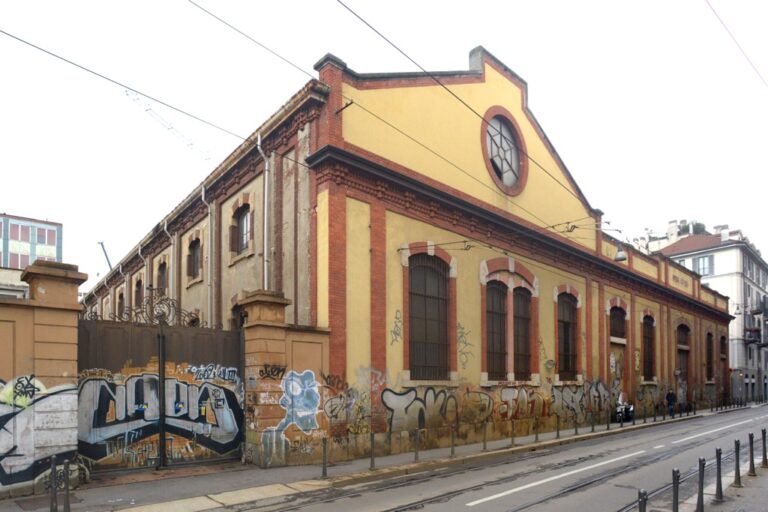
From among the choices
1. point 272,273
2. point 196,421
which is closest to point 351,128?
point 272,273

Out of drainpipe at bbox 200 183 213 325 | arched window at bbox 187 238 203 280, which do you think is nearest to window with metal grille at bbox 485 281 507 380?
drainpipe at bbox 200 183 213 325

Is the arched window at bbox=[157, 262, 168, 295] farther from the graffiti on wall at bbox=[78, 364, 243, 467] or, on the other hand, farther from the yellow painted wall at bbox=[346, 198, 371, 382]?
the graffiti on wall at bbox=[78, 364, 243, 467]

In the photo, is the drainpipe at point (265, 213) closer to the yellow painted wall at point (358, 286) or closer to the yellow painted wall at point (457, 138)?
the yellow painted wall at point (358, 286)

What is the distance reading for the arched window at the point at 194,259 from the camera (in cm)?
2375

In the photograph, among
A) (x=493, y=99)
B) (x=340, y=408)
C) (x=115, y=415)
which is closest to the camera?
(x=115, y=415)

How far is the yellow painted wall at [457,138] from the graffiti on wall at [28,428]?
29.3 feet

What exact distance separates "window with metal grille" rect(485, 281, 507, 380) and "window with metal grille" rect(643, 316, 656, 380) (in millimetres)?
14814

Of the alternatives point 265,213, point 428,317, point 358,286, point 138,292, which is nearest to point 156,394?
point 358,286

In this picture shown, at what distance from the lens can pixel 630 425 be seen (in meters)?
25.7

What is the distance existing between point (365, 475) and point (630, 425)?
16.9 meters

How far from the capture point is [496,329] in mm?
21047

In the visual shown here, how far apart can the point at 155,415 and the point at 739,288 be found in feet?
191

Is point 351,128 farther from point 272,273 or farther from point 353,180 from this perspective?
point 272,273

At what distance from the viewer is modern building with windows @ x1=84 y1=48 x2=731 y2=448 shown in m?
15.6
